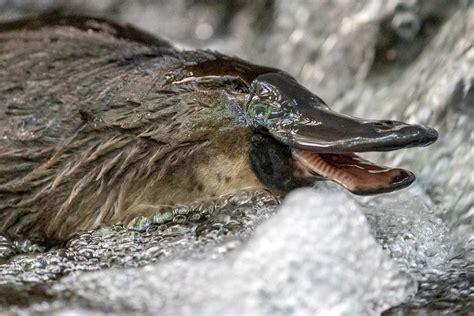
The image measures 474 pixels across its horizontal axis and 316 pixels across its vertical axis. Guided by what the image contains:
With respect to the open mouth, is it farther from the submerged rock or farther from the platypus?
the submerged rock

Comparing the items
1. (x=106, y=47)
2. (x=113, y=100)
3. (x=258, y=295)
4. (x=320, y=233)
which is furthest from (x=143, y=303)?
(x=106, y=47)

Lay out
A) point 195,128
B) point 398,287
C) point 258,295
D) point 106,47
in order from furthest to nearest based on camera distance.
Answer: point 106,47 < point 195,128 < point 398,287 < point 258,295

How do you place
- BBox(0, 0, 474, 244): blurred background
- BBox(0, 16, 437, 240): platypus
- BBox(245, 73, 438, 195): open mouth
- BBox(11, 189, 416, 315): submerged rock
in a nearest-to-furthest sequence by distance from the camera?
1. BBox(11, 189, 416, 315): submerged rock
2. BBox(245, 73, 438, 195): open mouth
3. BBox(0, 16, 437, 240): platypus
4. BBox(0, 0, 474, 244): blurred background

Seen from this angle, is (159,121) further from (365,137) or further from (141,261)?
(365,137)

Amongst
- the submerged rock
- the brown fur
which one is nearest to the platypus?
the brown fur

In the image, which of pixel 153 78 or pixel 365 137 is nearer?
pixel 365 137

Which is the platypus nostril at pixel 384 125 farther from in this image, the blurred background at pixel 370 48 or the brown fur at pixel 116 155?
the blurred background at pixel 370 48
